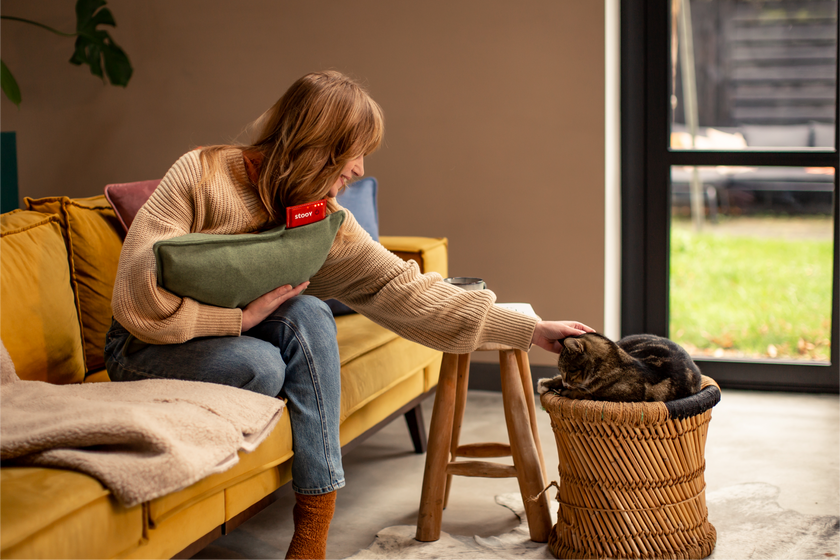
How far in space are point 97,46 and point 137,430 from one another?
240 centimetres

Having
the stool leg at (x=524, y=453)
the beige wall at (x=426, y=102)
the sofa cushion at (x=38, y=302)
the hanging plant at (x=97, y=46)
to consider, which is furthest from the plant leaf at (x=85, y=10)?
Result: the stool leg at (x=524, y=453)

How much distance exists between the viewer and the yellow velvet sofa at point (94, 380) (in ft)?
3.26

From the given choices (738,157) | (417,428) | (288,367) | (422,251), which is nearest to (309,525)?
(288,367)

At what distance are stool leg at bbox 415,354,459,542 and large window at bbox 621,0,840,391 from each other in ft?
4.85

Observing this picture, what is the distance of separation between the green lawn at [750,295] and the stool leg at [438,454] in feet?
5.53

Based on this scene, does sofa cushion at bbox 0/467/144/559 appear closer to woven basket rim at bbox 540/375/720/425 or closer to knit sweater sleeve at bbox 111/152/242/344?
knit sweater sleeve at bbox 111/152/242/344

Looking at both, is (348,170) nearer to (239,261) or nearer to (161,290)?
(239,261)

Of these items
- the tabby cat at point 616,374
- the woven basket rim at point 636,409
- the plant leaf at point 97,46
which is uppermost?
the plant leaf at point 97,46

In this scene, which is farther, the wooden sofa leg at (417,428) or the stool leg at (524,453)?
the wooden sofa leg at (417,428)

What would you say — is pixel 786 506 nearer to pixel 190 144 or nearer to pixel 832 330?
pixel 832 330

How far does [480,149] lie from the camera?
2.83 meters

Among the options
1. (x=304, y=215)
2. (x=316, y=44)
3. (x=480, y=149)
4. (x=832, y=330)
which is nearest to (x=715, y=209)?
(x=832, y=330)

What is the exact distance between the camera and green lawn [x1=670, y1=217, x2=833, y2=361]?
9.94 feet

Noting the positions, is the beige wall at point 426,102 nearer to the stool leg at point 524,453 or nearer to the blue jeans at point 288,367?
the stool leg at point 524,453
